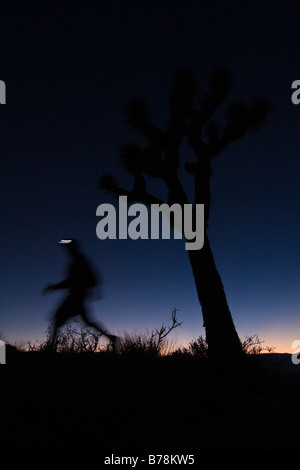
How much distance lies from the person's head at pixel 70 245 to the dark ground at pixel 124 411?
60.7 inches

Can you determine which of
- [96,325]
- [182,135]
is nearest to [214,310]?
[96,325]

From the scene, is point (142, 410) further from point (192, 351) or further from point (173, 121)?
point (173, 121)

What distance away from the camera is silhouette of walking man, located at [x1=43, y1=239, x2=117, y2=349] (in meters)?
4.27

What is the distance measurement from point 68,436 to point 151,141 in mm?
6087

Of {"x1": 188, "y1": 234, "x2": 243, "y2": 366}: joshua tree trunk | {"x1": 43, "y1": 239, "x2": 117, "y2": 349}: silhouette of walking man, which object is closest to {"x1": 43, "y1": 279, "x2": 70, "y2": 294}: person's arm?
{"x1": 43, "y1": 239, "x2": 117, "y2": 349}: silhouette of walking man

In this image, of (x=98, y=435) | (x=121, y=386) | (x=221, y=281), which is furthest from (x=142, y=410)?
(x=221, y=281)

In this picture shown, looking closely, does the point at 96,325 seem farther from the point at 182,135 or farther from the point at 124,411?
the point at 182,135

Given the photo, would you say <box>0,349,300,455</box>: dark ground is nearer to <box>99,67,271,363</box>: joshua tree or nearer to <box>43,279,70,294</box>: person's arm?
<box>43,279,70,294</box>: person's arm

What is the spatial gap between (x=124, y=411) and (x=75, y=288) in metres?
2.15

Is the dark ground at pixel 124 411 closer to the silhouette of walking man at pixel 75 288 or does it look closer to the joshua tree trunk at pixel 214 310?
the silhouette of walking man at pixel 75 288

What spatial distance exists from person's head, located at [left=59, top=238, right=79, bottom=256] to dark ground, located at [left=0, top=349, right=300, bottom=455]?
1.54 m

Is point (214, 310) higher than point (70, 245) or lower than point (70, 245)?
lower

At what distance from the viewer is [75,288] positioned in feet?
14.3

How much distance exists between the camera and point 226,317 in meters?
5.26
